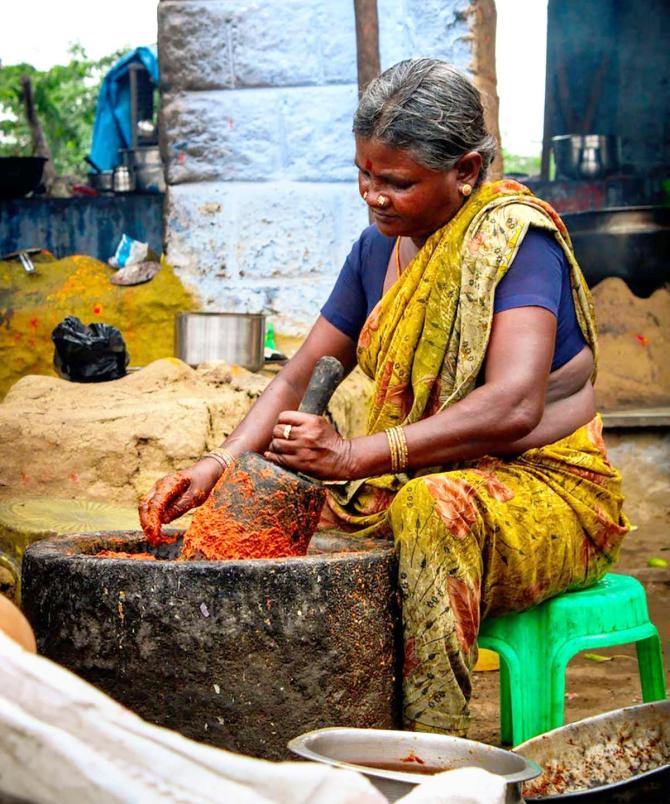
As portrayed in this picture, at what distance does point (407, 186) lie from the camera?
9.31 feet

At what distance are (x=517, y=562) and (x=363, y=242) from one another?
3.61ft

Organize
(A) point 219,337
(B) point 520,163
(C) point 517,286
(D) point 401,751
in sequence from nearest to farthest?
(D) point 401,751, (C) point 517,286, (A) point 219,337, (B) point 520,163

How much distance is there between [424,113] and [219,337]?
276 centimetres

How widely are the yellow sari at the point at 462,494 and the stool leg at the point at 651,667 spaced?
0.75ft

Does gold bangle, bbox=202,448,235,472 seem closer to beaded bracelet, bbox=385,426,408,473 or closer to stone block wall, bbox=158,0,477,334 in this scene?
beaded bracelet, bbox=385,426,408,473

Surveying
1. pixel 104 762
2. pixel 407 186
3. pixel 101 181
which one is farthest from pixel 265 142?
pixel 104 762

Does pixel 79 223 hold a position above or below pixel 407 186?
below

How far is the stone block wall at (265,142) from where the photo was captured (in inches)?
240

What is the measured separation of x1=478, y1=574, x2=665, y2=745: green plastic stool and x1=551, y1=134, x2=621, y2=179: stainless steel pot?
6.78m

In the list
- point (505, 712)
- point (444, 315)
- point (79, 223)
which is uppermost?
point (79, 223)

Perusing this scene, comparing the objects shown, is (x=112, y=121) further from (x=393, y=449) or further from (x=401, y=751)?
(x=401, y=751)

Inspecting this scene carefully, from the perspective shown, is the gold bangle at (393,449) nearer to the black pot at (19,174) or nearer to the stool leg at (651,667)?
the stool leg at (651,667)

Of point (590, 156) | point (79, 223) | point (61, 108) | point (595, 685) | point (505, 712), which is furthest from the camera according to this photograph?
point (61, 108)

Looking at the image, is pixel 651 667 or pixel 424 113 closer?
pixel 424 113
